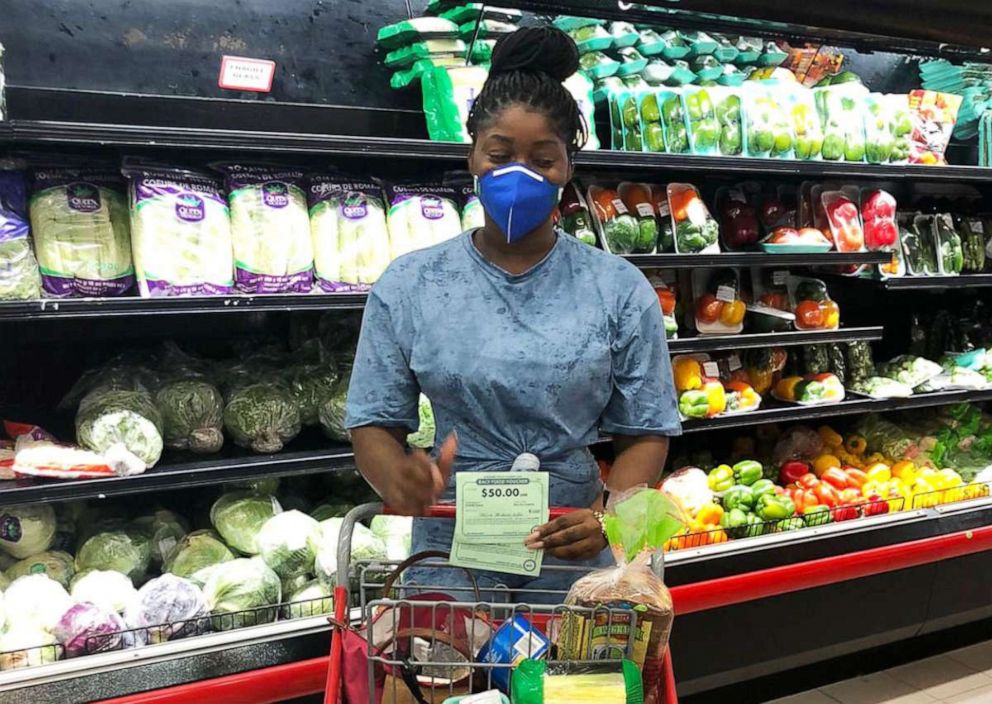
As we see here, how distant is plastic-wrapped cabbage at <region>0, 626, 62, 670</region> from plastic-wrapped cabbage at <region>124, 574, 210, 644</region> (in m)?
0.19

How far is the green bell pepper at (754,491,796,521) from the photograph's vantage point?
319 cm

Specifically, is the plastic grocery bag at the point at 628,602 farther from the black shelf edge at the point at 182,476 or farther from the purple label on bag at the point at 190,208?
the purple label on bag at the point at 190,208

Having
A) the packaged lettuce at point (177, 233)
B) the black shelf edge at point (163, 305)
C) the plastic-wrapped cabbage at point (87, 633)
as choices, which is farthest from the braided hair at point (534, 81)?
the plastic-wrapped cabbage at point (87, 633)

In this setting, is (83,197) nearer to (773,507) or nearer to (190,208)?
(190,208)

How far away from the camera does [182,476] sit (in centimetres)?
236

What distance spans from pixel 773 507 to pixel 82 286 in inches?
98.3

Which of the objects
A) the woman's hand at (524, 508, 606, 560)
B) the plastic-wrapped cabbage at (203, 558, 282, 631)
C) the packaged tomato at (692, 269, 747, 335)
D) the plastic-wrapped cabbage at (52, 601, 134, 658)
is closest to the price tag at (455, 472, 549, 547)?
the woman's hand at (524, 508, 606, 560)

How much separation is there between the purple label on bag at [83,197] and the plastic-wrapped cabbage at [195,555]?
41.0 inches

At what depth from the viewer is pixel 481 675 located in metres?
1.21

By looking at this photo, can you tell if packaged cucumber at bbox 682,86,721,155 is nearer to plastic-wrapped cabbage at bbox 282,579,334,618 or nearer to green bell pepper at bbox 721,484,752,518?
green bell pepper at bbox 721,484,752,518

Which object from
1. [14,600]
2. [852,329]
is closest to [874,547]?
[852,329]

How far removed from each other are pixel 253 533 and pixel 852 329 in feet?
8.03

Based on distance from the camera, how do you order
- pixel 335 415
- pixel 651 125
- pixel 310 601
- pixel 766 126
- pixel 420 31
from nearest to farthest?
pixel 310 601 → pixel 335 415 → pixel 420 31 → pixel 651 125 → pixel 766 126

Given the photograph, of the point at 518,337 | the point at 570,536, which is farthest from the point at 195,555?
the point at 570,536
